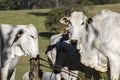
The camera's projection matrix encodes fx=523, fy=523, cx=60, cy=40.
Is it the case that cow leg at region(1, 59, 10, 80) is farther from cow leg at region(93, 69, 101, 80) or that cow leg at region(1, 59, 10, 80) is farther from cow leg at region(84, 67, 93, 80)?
cow leg at region(93, 69, 101, 80)

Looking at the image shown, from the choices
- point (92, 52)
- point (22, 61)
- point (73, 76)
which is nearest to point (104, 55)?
point (92, 52)

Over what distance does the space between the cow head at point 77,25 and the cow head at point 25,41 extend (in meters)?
0.96

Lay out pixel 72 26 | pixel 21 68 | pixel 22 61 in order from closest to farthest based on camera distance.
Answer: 1. pixel 72 26
2. pixel 21 68
3. pixel 22 61

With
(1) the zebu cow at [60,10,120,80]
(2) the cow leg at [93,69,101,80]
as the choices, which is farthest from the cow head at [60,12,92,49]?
(2) the cow leg at [93,69,101,80]

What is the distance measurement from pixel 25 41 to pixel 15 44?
30 centimetres

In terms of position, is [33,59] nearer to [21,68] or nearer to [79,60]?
[79,60]

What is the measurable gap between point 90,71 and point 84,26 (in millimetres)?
1486

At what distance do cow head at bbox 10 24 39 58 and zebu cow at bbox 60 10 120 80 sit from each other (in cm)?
88

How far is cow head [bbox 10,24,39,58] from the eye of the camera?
522 inches

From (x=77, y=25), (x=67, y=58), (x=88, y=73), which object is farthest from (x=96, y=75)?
(x=77, y=25)

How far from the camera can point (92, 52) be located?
43.6ft

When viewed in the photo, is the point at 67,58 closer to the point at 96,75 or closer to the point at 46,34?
the point at 96,75

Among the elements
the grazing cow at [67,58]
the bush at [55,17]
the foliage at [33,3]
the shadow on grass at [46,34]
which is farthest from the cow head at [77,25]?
the foliage at [33,3]

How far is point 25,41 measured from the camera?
43.6 feet
